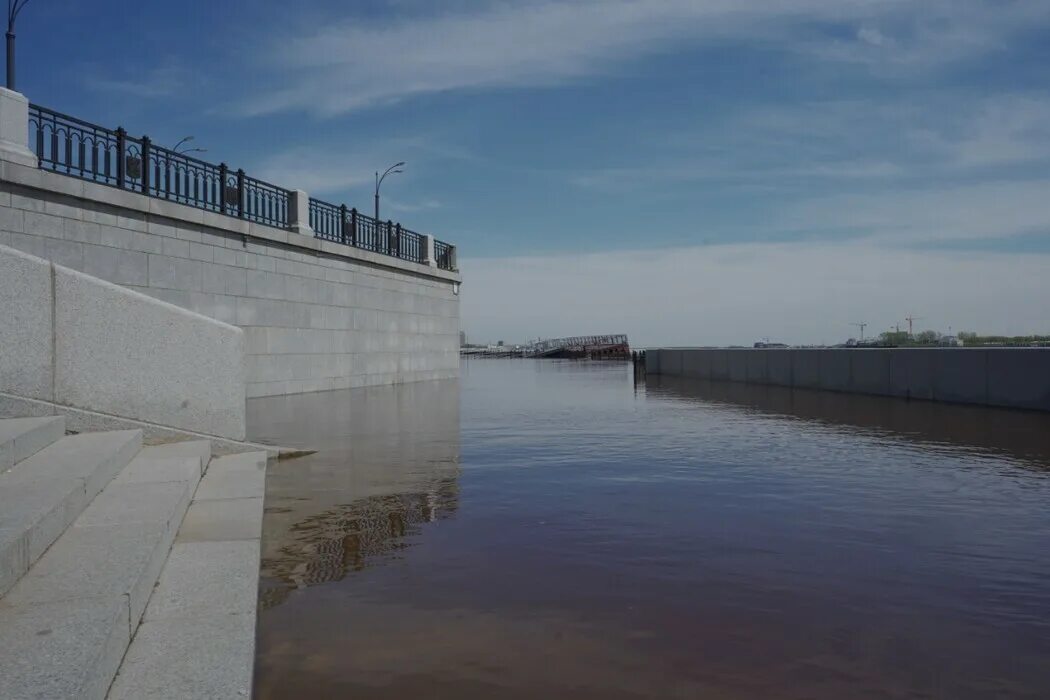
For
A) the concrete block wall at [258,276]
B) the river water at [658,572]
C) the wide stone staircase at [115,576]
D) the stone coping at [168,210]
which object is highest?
the stone coping at [168,210]

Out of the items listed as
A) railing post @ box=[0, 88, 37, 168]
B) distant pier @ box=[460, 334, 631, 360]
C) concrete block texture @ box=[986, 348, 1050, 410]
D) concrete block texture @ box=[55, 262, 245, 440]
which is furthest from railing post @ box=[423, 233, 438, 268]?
distant pier @ box=[460, 334, 631, 360]

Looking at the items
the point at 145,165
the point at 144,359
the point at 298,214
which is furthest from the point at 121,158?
the point at 144,359

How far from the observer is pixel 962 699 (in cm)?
305

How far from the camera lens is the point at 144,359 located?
25.2 ft

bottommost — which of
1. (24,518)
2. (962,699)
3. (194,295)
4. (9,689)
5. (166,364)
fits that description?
(962,699)

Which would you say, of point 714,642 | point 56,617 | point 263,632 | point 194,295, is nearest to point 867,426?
point 714,642

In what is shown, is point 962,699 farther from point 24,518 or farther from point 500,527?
point 24,518

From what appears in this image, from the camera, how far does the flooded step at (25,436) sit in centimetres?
527

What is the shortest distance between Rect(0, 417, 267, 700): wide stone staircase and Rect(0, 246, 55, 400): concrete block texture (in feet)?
2.16

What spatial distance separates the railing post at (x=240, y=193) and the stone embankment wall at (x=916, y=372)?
1522cm

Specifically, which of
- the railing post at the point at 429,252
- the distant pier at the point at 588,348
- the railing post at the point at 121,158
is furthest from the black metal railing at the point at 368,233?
the distant pier at the point at 588,348

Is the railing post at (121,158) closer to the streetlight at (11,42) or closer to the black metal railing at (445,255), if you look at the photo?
the streetlight at (11,42)

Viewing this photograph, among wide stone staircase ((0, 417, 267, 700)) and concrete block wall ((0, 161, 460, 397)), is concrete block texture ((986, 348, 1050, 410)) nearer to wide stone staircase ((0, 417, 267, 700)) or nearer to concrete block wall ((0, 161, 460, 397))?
wide stone staircase ((0, 417, 267, 700))

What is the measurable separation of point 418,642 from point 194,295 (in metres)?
14.1
